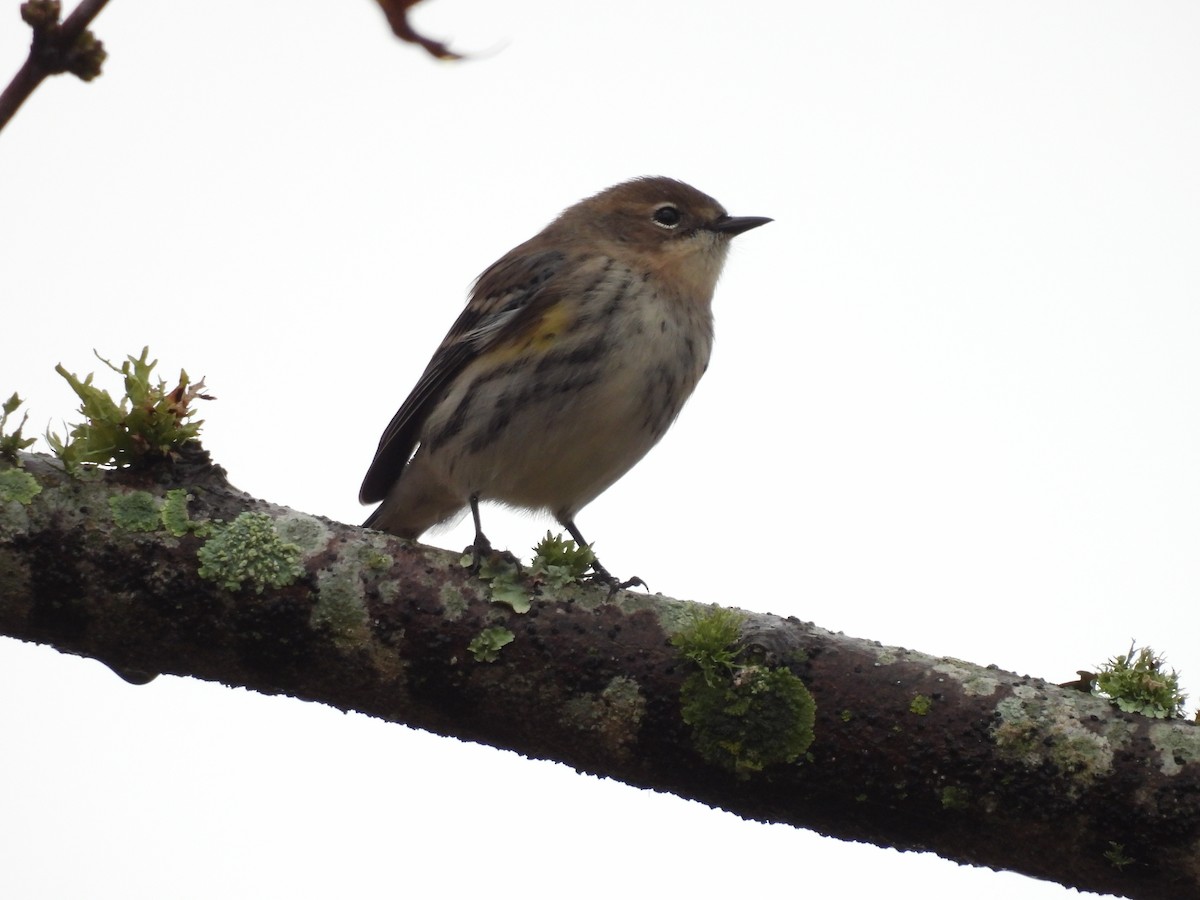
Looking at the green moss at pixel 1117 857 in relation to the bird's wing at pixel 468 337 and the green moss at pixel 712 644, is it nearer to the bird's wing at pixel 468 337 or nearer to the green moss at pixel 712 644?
the green moss at pixel 712 644

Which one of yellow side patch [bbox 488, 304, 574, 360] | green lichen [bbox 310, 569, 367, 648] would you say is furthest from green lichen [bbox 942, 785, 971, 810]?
yellow side patch [bbox 488, 304, 574, 360]

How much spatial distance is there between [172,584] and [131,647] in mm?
222

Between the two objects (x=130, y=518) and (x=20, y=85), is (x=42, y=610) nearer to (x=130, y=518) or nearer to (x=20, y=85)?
(x=130, y=518)

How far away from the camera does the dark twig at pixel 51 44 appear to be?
1.39 meters

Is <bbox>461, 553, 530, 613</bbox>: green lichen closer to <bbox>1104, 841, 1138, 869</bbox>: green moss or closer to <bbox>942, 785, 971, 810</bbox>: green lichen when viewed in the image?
<bbox>942, 785, 971, 810</bbox>: green lichen

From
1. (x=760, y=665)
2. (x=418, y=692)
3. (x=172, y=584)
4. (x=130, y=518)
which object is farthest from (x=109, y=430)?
(x=760, y=665)

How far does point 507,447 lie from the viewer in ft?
20.7

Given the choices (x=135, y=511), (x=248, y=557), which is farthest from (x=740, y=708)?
(x=135, y=511)

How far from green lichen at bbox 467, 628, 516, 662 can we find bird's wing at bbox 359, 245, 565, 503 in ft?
9.68

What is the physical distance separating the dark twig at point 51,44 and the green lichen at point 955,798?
299 cm

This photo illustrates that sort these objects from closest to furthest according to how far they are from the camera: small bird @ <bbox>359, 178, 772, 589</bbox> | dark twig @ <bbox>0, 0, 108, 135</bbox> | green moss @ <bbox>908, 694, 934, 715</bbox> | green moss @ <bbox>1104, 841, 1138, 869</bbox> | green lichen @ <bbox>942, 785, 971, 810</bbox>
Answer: dark twig @ <bbox>0, 0, 108, 135</bbox>
green moss @ <bbox>1104, 841, 1138, 869</bbox>
green lichen @ <bbox>942, 785, 971, 810</bbox>
green moss @ <bbox>908, 694, 934, 715</bbox>
small bird @ <bbox>359, 178, 772, 589</bbox>

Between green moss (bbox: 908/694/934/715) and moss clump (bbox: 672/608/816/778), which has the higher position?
green moss (bbox: 908/694/934/715)

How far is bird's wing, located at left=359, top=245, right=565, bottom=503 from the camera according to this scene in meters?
6.78

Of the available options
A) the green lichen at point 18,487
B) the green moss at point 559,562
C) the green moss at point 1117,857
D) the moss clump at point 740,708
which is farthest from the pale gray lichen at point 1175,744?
the green lichen at point 18,487
